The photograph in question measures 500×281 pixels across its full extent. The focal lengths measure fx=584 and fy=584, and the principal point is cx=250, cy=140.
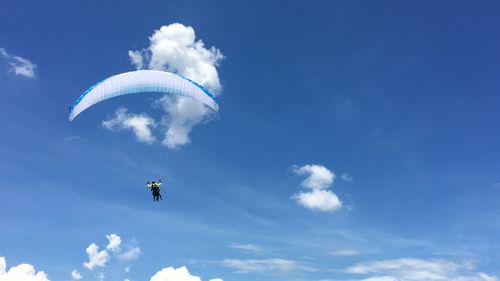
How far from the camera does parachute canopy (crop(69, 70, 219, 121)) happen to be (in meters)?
50.5

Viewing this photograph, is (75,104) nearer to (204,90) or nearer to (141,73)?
(141,73)

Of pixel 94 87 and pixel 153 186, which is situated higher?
pixel 94 87

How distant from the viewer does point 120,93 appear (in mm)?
51156

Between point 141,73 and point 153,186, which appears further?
point 153,186

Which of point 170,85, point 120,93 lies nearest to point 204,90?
point 170,85

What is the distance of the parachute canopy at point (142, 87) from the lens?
5047 cm

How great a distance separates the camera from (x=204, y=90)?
5212 centimetres

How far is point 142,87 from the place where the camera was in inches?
2018

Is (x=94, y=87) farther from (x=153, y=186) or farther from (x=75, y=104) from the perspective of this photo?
(x=153, y=186)

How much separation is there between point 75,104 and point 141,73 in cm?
A: 634

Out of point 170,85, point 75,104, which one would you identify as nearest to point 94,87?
point 75,104

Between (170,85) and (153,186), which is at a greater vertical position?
(170,85)

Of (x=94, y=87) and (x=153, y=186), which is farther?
(x=153, y=186)

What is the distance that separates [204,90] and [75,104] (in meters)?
11.2
